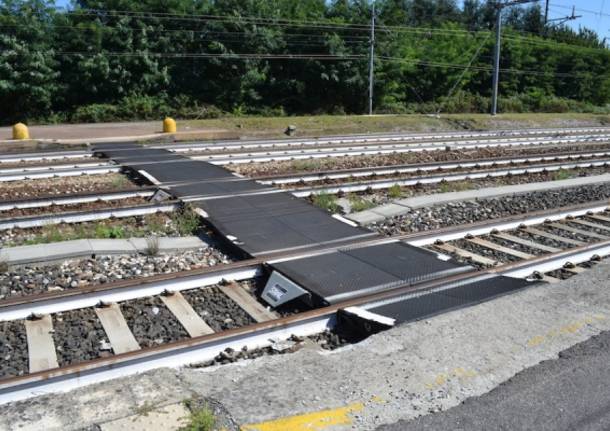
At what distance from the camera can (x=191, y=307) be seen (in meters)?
6.15

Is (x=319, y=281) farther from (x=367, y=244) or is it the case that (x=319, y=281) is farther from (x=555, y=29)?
(x=555, y=29)

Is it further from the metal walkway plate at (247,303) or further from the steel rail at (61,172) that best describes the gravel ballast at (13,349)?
the steel rail at (61,172)

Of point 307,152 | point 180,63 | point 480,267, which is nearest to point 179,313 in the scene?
point 480,267

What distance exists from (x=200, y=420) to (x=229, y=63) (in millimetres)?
39857

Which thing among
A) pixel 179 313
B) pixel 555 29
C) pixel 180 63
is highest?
pixel 555 29

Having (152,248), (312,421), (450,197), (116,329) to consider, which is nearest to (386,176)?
(450,197)

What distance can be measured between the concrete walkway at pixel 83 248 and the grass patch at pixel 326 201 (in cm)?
282

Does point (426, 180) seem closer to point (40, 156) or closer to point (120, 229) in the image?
point (120, 229)

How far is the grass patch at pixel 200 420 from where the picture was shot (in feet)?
11.9

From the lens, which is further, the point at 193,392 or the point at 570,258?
the point at 570,258

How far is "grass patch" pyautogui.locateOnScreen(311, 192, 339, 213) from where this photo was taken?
10633 mm

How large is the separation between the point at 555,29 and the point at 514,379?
3292 inches

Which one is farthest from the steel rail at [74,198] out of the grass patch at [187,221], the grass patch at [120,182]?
the grass patch at [187,221]

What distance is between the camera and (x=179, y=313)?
19.7 ft
